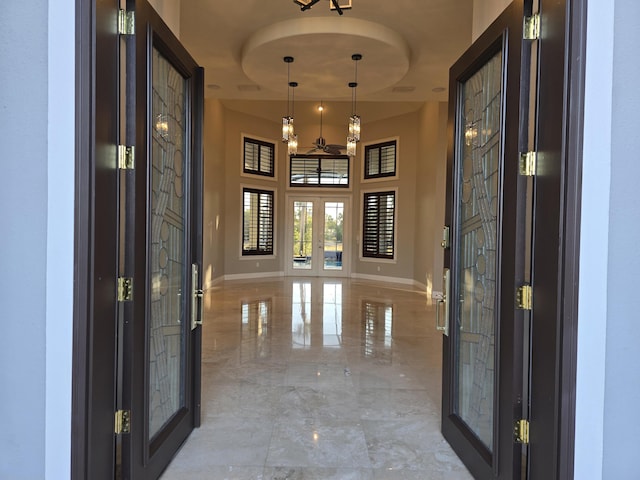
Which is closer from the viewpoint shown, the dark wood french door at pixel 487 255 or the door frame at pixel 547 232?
the door frame at pixel 547 232

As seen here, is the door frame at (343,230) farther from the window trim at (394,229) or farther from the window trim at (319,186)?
the window trim at (394,229)

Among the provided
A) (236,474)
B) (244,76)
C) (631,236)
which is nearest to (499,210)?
(631,236)

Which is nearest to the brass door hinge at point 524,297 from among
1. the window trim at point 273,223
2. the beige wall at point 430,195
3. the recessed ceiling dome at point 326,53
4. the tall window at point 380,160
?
the recessed ceiling dome at point 326,53

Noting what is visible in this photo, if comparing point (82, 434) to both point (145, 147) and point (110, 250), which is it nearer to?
point (110, 250)

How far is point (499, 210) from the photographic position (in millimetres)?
1950

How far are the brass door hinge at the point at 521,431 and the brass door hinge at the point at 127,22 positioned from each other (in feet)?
7.95

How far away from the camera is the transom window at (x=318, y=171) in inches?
472

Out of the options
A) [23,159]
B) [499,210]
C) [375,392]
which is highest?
[23,159]

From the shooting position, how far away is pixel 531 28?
69.2 inches

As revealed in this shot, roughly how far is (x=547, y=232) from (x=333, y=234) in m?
10.4

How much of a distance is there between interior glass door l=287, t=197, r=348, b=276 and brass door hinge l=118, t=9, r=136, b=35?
A: 33.4ft

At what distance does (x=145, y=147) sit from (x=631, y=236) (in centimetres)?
205

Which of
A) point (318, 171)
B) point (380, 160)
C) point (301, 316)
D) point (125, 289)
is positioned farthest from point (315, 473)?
point (318, 171)

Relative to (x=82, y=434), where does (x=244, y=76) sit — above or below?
above
